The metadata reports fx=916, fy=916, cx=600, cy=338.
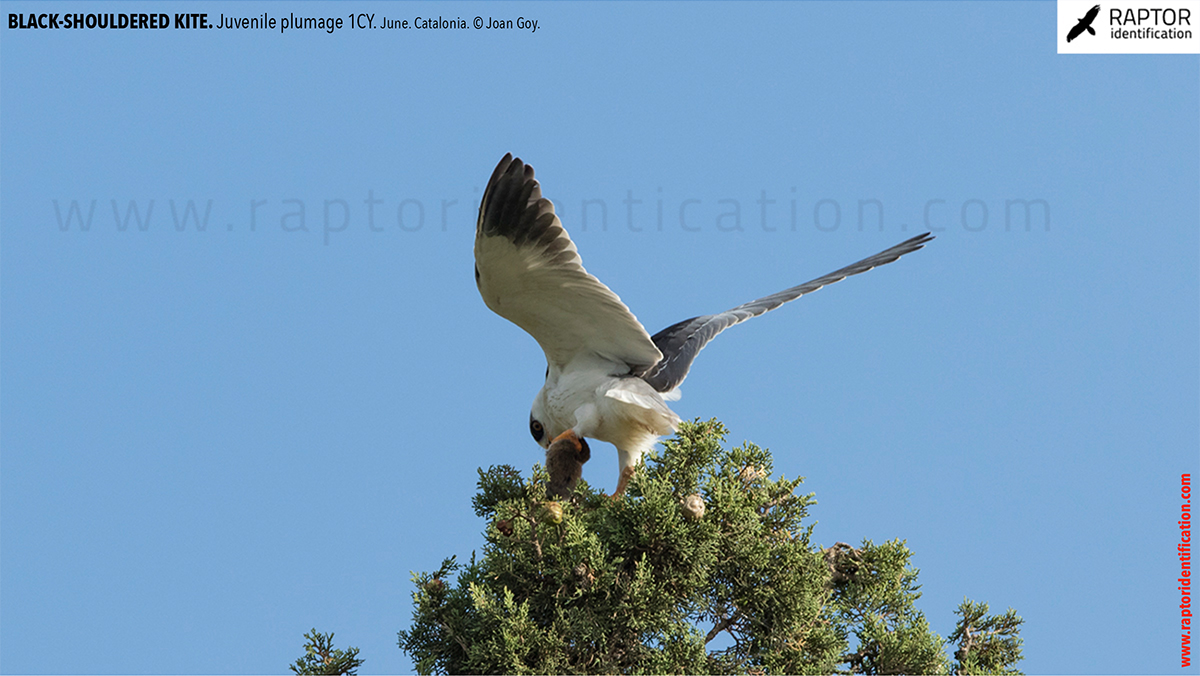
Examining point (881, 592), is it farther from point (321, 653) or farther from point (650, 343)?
point (321, 653)

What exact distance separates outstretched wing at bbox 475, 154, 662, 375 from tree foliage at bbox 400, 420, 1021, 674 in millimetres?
1281

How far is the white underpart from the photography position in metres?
5.45

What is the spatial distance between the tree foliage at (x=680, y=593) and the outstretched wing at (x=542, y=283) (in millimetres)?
1281

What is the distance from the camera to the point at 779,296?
6.96 m

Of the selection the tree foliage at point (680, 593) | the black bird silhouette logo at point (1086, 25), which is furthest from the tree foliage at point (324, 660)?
the black bird silhouette logo at point (1086, 25)

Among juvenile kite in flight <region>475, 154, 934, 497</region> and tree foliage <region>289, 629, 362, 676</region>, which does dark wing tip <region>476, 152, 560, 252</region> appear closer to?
juvenile kite in flight <region>475, 154, 934, 497</region>

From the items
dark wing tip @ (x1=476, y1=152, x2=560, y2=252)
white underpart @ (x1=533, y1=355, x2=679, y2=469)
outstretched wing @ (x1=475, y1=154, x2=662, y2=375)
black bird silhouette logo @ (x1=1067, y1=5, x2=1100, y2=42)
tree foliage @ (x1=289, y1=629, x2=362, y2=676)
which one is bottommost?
tree foliage @ (x1=289, y1=629, x2=362, y2=676)

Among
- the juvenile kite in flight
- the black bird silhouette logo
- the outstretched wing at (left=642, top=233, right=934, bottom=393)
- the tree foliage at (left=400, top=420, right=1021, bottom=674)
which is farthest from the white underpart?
the black bird silhouette logo

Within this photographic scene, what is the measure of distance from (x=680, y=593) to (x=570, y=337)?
2.13 m

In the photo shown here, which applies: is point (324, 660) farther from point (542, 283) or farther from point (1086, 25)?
point (1086, 25)

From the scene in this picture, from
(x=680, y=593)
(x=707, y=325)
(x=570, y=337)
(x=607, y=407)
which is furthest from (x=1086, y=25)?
(x=680, y=593)

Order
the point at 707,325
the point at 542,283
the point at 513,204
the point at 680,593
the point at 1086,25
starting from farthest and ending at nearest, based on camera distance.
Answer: the point at 1086,25, the point at 707,325, the point at 542,283, the point at 513,204, the point at 680,593

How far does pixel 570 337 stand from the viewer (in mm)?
5777

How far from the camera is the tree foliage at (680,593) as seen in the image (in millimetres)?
3934
